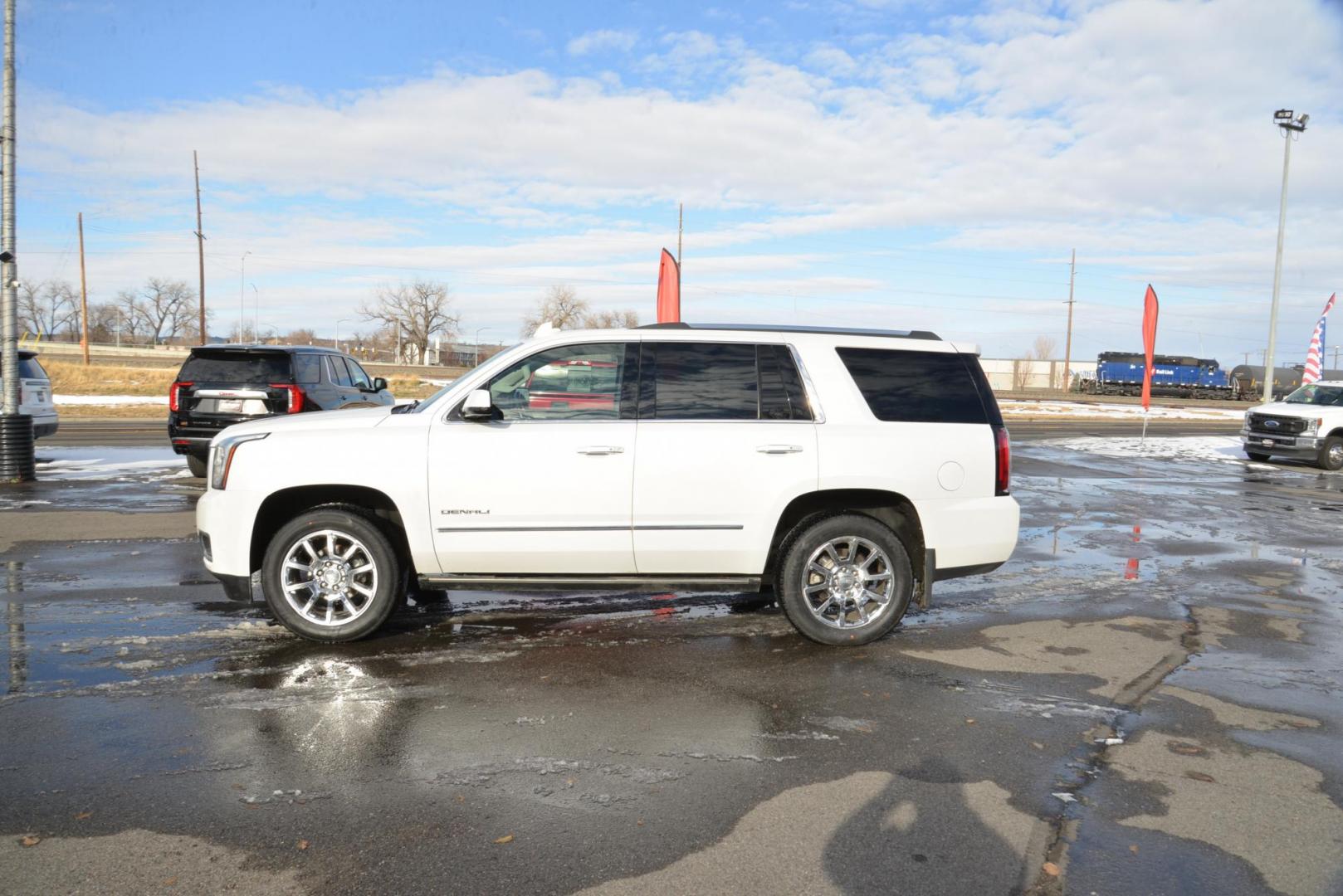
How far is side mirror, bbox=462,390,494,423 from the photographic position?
582 cm

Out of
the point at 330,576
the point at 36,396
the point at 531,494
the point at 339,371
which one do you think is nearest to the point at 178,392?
the point at 339,371

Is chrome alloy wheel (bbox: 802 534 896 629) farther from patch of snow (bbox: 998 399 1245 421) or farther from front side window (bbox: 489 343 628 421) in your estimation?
patch of snow (bbox: 998 399 1245 421)

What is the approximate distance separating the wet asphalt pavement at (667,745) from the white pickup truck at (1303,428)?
13.4 meters

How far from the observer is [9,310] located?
13.0m

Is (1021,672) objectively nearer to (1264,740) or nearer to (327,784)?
(1264,740)

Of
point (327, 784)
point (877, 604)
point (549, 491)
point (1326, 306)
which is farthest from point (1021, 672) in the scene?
point (1326, 306)

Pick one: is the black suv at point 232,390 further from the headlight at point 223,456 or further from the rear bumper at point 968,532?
the rear bumper at point 968,532

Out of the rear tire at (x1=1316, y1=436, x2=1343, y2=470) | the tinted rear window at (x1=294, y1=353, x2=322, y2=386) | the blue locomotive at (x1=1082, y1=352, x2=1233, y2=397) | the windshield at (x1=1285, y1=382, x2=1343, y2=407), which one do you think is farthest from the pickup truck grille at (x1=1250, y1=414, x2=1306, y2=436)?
the blue locomotive at (x1=1082, y1=352, x2=1233, y2=397)

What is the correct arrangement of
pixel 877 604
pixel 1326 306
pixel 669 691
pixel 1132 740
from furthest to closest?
pixel 1326 306
pixel 877 604
pixel 669 691
pixel 1132 740

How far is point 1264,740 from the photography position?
4715 mm

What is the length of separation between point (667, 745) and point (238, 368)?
9.99 metres

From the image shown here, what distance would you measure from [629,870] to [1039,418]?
3509 cm

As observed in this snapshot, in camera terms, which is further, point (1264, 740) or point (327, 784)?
point (1264, 740)

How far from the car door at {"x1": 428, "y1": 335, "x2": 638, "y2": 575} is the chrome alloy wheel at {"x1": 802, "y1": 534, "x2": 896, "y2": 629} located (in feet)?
3.93
